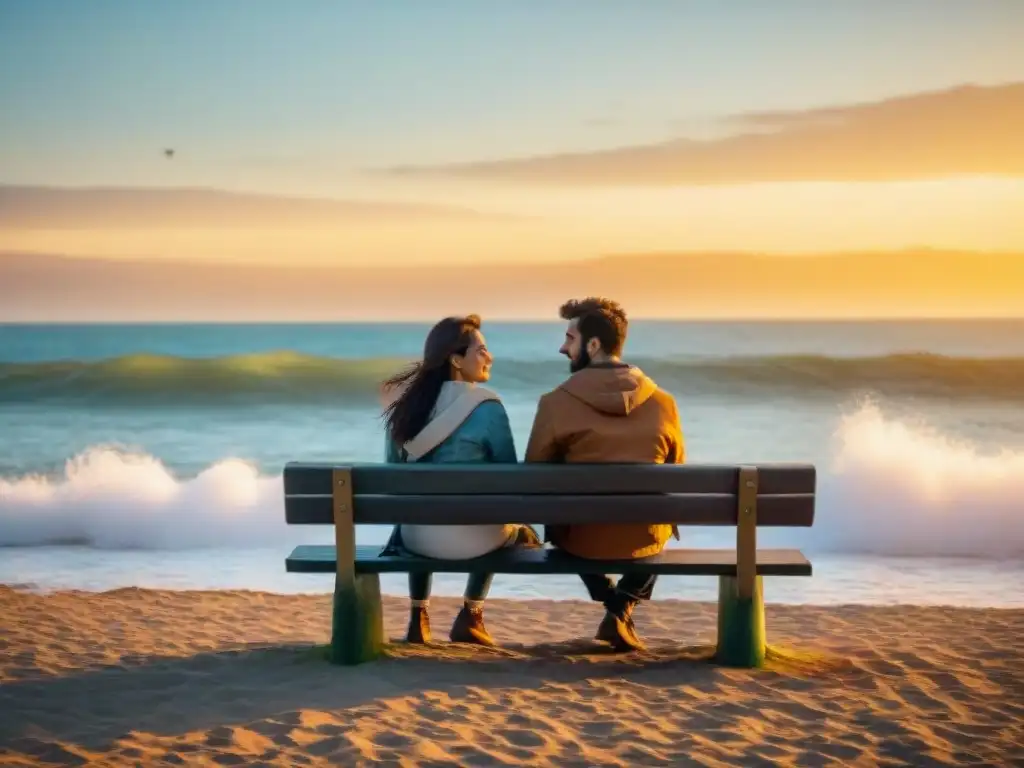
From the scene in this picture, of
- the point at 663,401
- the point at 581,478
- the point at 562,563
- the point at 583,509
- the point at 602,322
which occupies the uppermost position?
the point at 602,322

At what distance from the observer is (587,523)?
4512mm

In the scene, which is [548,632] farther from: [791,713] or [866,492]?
[866,492]

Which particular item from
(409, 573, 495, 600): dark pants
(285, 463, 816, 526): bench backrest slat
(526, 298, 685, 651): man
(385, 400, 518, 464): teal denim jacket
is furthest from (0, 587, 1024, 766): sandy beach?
(385, 400, 518, 464): teal denim jacket

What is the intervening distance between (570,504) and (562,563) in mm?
282

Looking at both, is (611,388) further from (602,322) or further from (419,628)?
(419,628)

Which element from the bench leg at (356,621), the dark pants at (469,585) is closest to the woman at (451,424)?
the bench leg at (356,621)

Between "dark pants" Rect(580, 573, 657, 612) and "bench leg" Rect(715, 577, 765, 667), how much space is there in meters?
0.34

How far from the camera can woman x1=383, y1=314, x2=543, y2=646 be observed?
478 centimetres

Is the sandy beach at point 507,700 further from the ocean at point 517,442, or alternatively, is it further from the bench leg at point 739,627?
the ocean at point 517,442

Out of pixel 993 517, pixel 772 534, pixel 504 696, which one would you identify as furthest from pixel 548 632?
pixel 993 517

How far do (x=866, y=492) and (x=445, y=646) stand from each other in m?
6.83

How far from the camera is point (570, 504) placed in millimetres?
4492

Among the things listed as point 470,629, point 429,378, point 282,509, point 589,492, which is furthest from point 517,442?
point 589,492

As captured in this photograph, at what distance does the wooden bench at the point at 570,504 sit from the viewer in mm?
4488
